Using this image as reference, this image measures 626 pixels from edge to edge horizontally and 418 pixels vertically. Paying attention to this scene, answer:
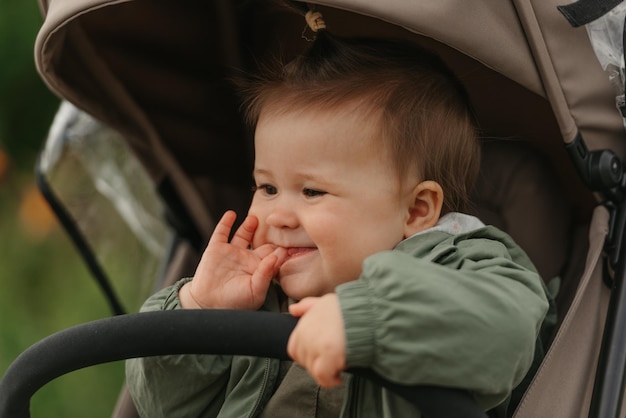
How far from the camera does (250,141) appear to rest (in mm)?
2090

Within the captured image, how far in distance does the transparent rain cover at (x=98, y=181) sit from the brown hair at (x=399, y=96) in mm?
708

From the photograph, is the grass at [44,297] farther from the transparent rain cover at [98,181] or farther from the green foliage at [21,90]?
the transparent rain cover at [98,181]

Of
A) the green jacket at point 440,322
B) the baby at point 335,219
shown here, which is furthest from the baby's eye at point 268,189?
the green jacket at point 440,322

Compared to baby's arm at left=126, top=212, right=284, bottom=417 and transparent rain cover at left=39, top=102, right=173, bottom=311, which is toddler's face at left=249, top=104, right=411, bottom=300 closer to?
baby's arm at left=126, top=212, right=284, bottom=417

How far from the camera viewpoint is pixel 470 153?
1517 mm

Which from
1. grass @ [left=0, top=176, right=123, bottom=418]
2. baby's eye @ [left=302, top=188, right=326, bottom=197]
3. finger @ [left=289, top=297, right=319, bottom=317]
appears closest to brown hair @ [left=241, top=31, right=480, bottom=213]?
baby's eye @ [left=302, top=188, right=326, bottom=197]

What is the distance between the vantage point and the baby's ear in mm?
1414

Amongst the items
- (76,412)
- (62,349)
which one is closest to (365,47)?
(62,349)

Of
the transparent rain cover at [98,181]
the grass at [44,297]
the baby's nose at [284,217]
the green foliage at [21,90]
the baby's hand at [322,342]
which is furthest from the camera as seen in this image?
the green foliage at [21,90]

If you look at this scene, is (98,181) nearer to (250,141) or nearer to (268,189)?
(250,141)

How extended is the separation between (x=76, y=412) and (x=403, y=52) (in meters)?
1.91

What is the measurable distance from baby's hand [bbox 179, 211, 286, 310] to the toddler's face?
3 cm

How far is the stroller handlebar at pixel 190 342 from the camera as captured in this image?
1070 mm

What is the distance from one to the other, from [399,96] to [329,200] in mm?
197
